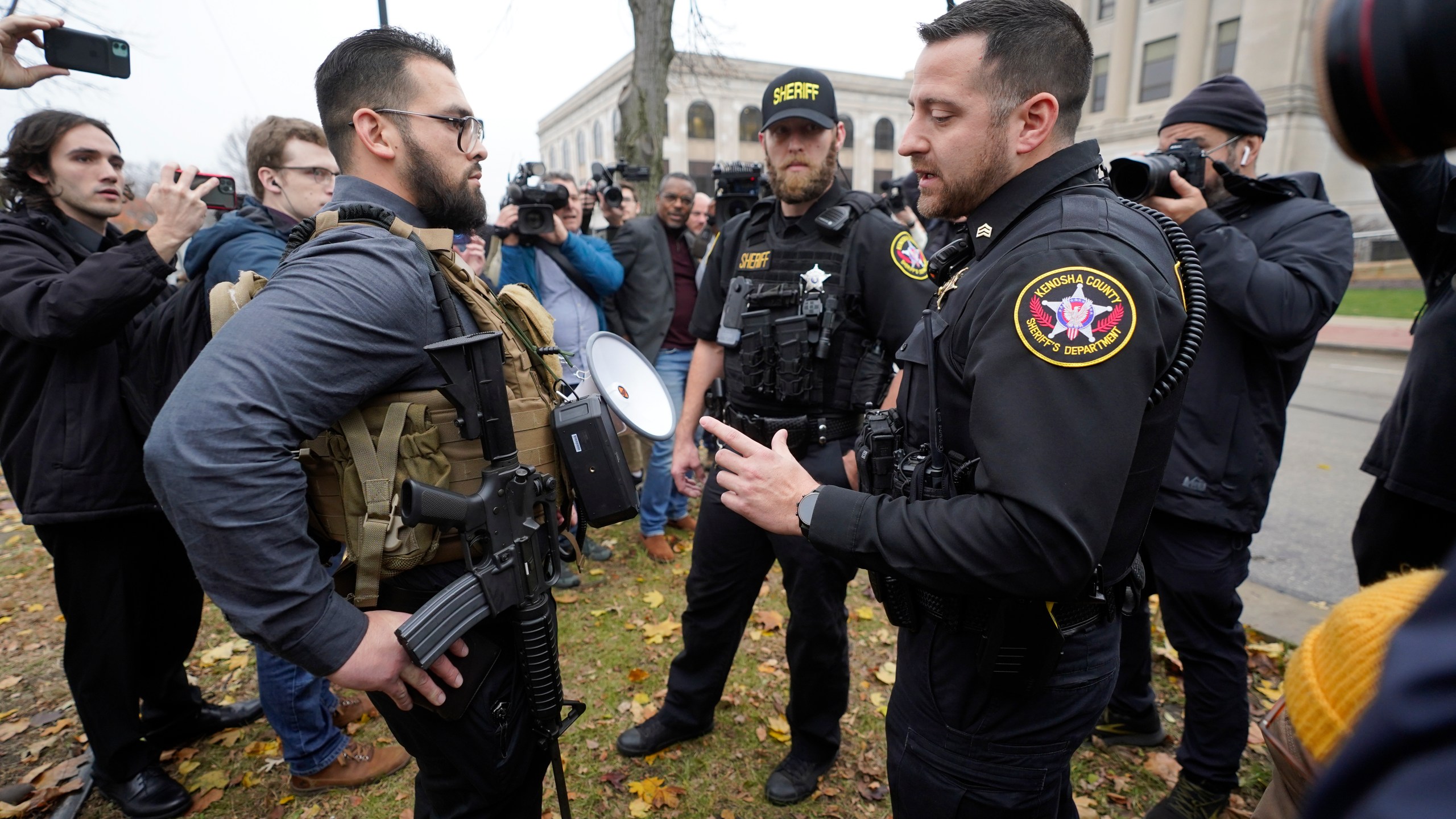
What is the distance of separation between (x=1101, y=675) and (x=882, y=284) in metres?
1.59

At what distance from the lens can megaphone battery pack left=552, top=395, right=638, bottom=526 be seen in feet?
5.80

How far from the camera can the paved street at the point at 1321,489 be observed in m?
4.19

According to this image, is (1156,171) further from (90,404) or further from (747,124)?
(747,124)

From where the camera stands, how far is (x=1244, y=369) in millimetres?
2404

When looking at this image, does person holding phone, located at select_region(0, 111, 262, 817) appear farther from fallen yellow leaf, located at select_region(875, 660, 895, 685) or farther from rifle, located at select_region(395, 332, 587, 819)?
fallen yellow leaf, located at select_region(875, 660, 895, 685)

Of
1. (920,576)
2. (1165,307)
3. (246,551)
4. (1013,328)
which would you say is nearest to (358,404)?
(246,551)

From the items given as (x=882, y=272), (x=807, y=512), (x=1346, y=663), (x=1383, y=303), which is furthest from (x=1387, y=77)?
(x=1383, y=303)

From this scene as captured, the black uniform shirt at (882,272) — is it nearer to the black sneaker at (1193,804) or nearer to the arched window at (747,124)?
the black sneaker at (1193,804)

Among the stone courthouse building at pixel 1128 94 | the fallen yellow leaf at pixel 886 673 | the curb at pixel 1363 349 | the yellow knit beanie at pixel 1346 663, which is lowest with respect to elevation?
the fallen yellow leaf at pixel 886 673

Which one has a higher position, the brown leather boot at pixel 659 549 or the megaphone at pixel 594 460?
the megaphone at pixel 594 460

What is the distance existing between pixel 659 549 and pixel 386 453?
3.29 m

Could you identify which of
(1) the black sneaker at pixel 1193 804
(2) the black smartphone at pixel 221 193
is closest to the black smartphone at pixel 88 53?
(2) the black smartphone at pixel 221 193

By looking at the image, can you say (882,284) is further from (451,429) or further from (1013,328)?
(451,429)

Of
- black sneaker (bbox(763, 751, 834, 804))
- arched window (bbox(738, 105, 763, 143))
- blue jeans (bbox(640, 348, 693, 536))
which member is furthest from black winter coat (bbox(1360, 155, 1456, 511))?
arched window (bbox(738, 105, 763, 143))
